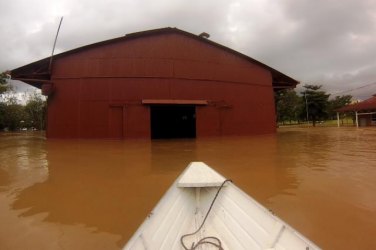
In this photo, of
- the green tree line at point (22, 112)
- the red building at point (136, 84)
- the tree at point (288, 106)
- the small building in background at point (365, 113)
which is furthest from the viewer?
the tree at point (288, 106)

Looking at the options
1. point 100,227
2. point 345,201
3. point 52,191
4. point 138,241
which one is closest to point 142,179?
point 52,191

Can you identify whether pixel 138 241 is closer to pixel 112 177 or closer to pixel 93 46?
pixel 112 177

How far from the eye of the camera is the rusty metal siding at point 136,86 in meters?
15.1

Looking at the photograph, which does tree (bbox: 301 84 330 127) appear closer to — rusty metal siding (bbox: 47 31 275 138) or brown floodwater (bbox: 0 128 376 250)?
rusty metal siding (bbox: 47 31 275 138)

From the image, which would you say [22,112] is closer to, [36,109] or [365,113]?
[36,109]

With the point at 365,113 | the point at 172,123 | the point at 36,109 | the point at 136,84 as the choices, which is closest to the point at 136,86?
the point at 136,84

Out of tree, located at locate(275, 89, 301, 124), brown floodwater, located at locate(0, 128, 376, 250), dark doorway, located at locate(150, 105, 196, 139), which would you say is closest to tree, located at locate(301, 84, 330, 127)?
tree, located at locate(275, 89, 301, 124)

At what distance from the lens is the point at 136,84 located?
1555cm

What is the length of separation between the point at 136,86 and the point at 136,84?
0.12m

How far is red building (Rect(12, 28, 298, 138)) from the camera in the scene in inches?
596

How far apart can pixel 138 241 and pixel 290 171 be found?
181 inches

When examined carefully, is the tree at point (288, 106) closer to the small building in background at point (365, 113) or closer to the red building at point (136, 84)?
the small building in background at point (365, 113)

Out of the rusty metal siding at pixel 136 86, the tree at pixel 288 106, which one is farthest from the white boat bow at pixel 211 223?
the tree at pixel 288 106

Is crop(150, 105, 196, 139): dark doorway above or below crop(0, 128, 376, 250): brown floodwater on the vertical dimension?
above
